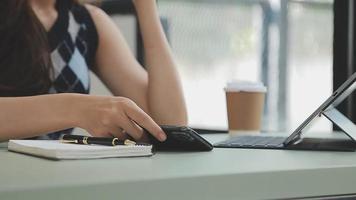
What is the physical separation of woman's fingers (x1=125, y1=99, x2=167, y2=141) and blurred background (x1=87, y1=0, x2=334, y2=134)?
33.8 inches

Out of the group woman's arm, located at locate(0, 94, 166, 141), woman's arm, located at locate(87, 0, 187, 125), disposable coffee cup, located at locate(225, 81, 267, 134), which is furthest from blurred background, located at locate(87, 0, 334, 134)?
woman's arm, located at locate(0, 94, 166, 141)

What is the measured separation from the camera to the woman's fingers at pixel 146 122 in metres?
0.80

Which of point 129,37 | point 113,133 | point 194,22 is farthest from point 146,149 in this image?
point 129,37

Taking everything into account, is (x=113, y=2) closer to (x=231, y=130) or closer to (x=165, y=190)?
(x=231, y=130)

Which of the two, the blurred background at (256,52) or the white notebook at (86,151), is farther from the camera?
the blurred background at (256,52)

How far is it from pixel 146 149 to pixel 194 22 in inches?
53.6

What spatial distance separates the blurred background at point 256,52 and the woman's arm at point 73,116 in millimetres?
813

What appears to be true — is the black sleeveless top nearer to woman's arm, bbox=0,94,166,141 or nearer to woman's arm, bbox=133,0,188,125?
woman's arm, bbox=133,0,188,125

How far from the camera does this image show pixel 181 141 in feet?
2.64

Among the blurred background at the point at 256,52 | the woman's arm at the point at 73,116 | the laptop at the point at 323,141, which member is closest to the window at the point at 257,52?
the blurred background at the point at 256,52

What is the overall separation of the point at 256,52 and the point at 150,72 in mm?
504

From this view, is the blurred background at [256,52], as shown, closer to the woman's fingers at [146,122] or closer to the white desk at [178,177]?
the woman's fingers at [146,122]

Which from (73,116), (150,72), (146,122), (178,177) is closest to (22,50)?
(150,72)

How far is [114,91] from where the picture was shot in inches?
67.8
